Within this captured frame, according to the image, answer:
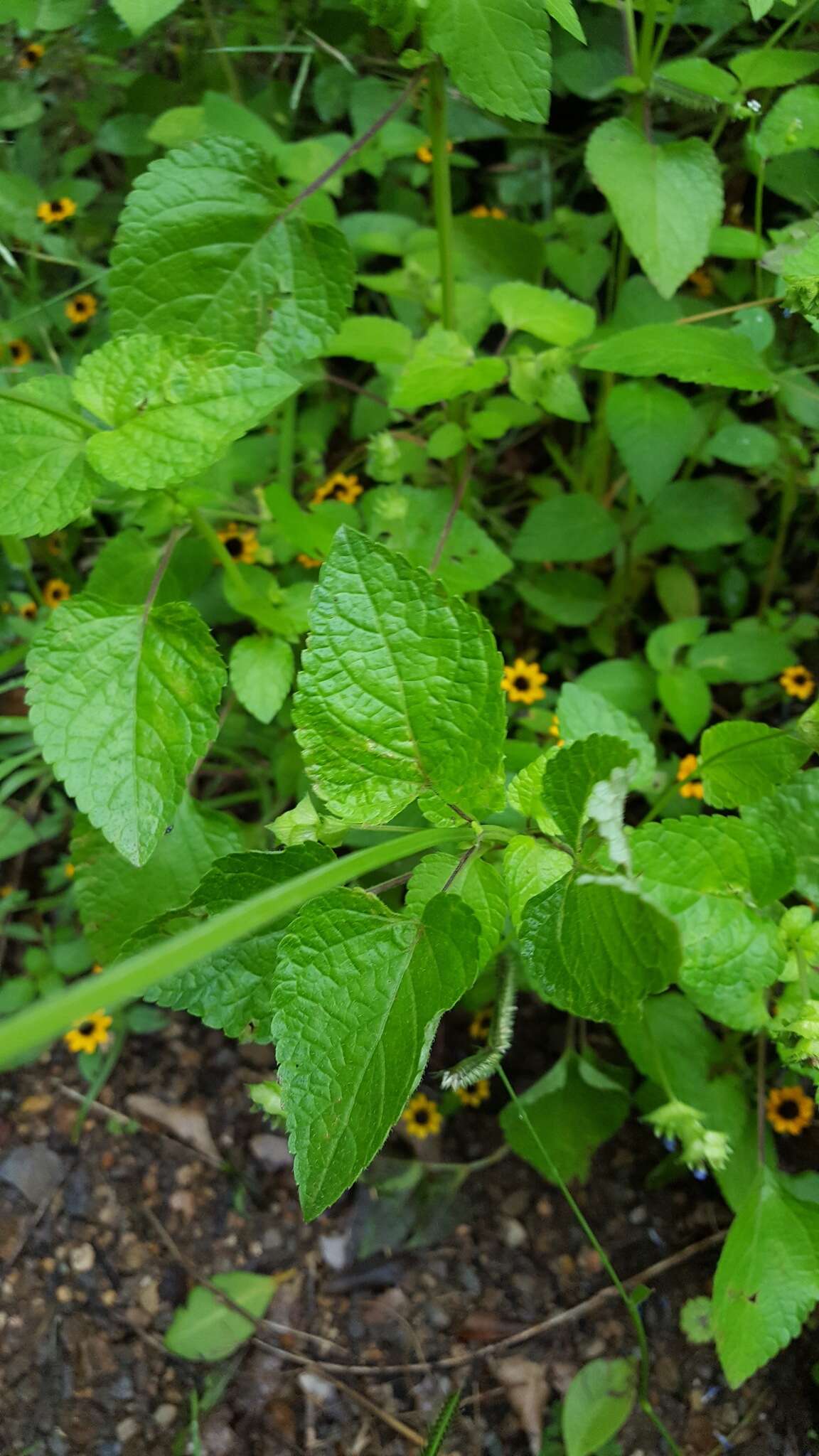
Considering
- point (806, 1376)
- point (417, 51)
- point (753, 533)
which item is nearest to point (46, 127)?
point (417, 51)

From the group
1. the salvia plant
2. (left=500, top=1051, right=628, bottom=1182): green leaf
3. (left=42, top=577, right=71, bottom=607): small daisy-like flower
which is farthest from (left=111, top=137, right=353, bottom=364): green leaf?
(left=500, top=1051, right=628, bottom=1182): green leaf

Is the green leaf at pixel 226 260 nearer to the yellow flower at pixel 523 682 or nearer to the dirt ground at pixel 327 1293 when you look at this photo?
the yellow flower at pixel 523 682

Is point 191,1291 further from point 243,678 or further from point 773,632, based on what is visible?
point 773,632

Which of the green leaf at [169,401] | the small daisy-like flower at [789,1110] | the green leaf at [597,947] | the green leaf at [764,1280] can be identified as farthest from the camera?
the small daisy-like flower at [789,1110]

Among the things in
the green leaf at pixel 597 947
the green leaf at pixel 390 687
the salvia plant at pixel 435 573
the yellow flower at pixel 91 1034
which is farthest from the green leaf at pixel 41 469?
the yellow flower at pixel 91 1034

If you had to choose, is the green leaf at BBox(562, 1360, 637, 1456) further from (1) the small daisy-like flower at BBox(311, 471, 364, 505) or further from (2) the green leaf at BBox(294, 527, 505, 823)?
(1) the small daisy-like flower at BBox(311, 471, 364, 505)

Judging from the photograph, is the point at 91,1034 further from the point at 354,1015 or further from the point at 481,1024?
the point at 354,1015

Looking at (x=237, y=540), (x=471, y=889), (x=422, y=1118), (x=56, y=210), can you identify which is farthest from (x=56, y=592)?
(x=471, y=889)
